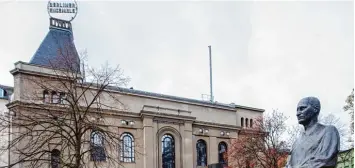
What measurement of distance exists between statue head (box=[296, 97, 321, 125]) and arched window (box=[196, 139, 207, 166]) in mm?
44088

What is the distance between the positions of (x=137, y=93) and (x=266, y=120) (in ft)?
35.9

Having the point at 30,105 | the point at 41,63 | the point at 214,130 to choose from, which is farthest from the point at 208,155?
the point at 30,105

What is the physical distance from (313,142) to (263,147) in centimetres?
3578

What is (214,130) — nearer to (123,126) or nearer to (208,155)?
(208,155)

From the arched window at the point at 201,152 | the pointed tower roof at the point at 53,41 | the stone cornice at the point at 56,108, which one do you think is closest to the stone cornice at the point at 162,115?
the stone cornice at the point at 56,108

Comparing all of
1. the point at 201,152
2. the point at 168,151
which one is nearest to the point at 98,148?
the point at 168,151

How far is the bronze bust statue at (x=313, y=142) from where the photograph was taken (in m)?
7.79

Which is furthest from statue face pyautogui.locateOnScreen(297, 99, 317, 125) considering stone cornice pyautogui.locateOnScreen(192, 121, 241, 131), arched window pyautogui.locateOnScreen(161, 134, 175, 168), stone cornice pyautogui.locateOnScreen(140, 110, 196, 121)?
stone cornice pyautogui.locateOnScreen(192, 121, 241, 131)

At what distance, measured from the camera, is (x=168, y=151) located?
1962 inches

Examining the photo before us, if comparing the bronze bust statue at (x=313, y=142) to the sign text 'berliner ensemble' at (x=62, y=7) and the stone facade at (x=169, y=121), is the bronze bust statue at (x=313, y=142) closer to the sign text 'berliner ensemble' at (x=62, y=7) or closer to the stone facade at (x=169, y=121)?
the stone facade at (x=169, y=121)

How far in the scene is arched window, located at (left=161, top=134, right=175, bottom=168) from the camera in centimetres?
4944

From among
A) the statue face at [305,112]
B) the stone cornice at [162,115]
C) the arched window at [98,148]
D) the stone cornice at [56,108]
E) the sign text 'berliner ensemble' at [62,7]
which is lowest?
the statue face at [305,112]

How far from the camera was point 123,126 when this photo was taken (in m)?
46.7

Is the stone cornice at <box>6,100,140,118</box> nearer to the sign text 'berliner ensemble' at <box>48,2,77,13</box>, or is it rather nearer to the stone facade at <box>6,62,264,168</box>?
the stone facade at <box>6,62,264,168</box>
